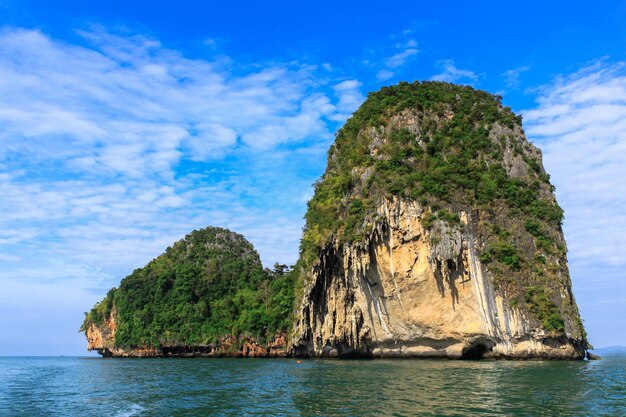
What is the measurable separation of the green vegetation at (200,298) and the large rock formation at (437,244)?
558 inches

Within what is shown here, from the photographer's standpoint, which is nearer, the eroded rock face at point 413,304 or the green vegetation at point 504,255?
the eroded rock face at point 413,304

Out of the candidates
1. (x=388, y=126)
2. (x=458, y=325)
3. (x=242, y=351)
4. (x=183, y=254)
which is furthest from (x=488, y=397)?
(x=183, y=254)

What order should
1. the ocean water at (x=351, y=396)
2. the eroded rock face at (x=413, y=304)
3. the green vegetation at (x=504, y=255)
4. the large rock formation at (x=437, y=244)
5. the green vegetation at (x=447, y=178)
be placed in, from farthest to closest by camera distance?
1. the green vegetation at (x=447, y=178)
2. the green vegetation at (x=504, y=255)
3. the large rock formation at (x=437, y=244)
4. the eroded rock face at (x=413, y=304)
5. the ocean water at (x=351, y=396)

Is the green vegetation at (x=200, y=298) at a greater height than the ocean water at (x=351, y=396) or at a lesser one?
greater

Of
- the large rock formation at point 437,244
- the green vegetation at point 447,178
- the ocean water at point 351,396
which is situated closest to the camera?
the ocean water at point 351,396

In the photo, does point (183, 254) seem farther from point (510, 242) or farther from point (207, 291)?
point (510, 242)

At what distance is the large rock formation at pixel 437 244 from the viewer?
36.2 metres

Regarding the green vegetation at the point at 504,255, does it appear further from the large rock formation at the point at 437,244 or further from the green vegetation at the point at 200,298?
the green vegetation at the point at 200,298

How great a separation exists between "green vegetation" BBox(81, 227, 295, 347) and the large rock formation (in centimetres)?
→ 1418

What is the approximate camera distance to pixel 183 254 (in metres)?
78.7

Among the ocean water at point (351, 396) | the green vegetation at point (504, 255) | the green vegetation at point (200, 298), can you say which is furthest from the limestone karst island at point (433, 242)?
the ocean water at point (351, 396)

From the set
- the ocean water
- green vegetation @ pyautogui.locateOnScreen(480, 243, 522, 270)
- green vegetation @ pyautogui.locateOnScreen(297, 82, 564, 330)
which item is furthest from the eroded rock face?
the ocean water

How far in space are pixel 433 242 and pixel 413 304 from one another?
560 cm

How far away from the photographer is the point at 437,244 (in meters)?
38.5
